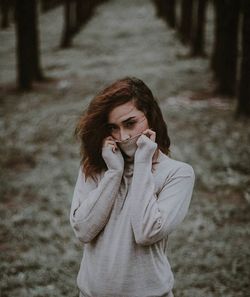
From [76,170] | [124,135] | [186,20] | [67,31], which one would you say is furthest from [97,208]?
[67,31]

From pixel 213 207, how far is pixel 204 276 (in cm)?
167

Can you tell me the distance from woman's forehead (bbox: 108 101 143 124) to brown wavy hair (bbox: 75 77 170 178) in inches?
0.6

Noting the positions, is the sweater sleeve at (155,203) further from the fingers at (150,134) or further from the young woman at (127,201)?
the fingers at (150,134)

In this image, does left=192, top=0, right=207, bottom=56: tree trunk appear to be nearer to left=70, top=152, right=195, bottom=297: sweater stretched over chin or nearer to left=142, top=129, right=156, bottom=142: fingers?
left=142, top=129, right=156, bottom=142: fingers

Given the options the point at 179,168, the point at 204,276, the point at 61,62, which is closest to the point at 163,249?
the point at 179,168

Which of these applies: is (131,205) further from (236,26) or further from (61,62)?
(61,62)

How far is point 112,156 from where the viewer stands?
2422mm

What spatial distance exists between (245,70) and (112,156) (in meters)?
8.21

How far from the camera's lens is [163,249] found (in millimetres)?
2531

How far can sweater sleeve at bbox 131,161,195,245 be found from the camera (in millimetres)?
2301

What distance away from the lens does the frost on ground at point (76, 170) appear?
5094mm

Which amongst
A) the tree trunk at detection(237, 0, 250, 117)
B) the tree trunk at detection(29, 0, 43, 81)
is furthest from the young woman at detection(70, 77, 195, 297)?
the tree trunk at detection(29, 0, 43, 81)

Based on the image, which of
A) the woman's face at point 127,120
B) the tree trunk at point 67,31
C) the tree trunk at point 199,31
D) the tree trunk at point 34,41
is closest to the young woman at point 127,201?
the woman's face at point 127,120

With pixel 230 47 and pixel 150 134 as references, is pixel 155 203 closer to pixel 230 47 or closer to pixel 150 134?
pixel 150 134
